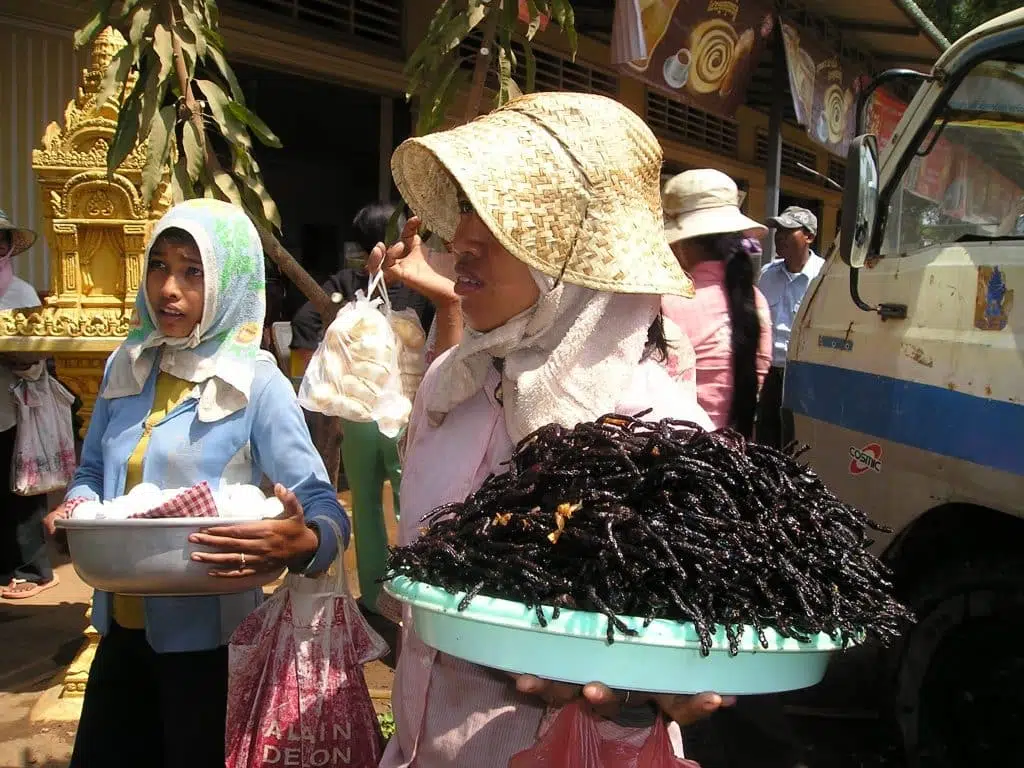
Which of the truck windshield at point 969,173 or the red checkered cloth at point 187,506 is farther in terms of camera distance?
the truck windshield at point 969,173

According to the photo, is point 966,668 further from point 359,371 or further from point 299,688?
point 359,371

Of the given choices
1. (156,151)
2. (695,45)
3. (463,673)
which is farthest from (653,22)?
(463,673)

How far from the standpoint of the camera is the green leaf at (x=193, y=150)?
349 centimetres

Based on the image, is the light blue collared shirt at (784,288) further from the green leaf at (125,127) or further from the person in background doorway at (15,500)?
the person in background doorway at (15,500)

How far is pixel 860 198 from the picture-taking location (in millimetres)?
2834

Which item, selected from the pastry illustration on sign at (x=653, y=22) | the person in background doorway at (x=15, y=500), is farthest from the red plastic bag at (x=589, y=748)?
the pastry illustration on sign at (x=653, y=22)

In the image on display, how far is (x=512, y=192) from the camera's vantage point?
1.53 meters

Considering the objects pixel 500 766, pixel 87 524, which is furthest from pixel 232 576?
pixel 500 766

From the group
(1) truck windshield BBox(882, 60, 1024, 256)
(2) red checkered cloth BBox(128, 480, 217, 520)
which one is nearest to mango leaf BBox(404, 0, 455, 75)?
(1) truck windshield BBox(882, 60, 1024, 256)

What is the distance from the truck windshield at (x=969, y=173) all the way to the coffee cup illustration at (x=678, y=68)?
464 centimetres

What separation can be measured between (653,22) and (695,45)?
76 cm

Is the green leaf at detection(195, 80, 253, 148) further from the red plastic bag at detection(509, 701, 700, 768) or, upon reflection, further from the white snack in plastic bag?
the red plastic bag at detection(509, 701, 700, 768)

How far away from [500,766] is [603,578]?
1.87 feet

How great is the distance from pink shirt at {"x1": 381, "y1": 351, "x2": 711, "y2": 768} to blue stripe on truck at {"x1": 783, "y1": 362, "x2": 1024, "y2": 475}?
1096 mm
